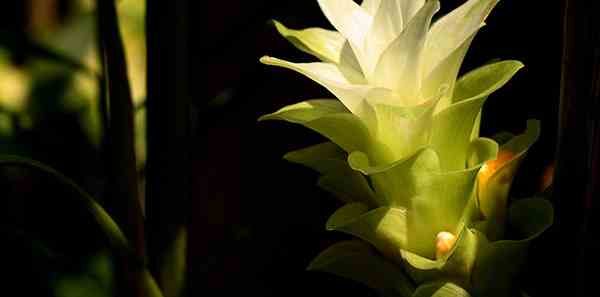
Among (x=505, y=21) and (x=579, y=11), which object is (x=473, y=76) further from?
(x=505, y=21)

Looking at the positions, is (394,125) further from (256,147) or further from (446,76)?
(256,147)

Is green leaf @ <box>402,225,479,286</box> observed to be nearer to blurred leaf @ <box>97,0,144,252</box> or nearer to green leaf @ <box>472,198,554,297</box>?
green leaf @ <box>472,198,554,297</box>

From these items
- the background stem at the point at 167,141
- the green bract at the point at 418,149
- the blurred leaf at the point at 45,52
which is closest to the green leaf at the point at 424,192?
the green bract at the point at 418,149

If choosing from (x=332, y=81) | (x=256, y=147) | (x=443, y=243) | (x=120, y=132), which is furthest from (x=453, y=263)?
(x=256, y=147)

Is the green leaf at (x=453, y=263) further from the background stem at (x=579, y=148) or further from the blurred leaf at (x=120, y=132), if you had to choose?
the blurred leaf at (x=120, y=132)

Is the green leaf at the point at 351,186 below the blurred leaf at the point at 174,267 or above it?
above

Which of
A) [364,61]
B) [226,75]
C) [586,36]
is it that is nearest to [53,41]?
[226,75]

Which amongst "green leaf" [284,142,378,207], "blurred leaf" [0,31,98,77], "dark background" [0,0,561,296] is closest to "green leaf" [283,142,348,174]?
"green leaf" [284,142,378,207]
